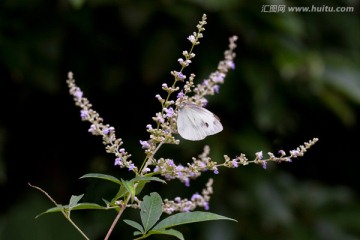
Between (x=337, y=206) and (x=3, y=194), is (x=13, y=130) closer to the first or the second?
(x=3, y=194)

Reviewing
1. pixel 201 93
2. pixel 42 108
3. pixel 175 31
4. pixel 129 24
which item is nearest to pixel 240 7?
pixel 175 31

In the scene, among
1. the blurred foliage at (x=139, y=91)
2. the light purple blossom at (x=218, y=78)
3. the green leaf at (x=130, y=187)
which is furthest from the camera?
the blurred foliage at (x=139, y=91)

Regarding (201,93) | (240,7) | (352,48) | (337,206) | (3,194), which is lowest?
(201,93)

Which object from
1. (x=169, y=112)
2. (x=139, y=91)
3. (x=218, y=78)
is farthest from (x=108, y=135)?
(x=139, y=91)

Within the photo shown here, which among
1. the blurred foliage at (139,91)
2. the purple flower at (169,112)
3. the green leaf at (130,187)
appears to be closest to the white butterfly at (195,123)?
the purple flower at (169,112)

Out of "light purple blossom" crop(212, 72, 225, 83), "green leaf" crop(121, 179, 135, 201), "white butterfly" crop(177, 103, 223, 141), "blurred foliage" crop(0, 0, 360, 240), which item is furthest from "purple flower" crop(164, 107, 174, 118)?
"blurred foliage" crop(0, 0, 360, 240)

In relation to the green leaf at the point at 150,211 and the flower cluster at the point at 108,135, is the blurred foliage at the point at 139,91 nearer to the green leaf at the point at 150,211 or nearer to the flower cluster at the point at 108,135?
the flower cluster at the point at 108,135

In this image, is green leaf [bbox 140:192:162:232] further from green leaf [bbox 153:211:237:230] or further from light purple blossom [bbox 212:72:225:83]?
light purple blossom [bbox 212:72:225:83]

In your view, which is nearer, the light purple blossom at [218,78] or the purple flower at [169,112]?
the purple flower at [169,112]
